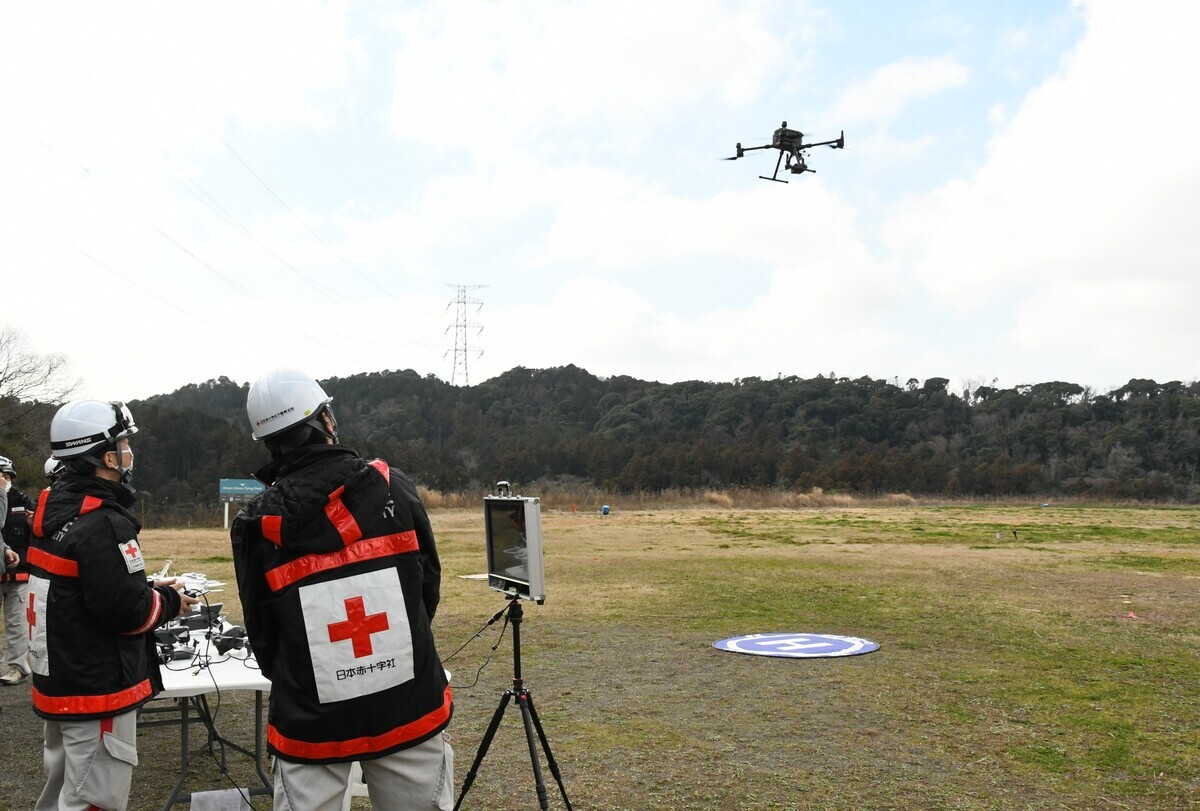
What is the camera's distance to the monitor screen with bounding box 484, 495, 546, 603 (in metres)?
4.81

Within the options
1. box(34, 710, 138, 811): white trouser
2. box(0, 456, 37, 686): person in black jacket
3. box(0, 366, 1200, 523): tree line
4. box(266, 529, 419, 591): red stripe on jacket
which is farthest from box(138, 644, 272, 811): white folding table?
box(0, 366, 1200, 523): tree line

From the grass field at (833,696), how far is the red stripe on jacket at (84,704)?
2127 mm

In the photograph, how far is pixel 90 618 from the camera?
3.75m

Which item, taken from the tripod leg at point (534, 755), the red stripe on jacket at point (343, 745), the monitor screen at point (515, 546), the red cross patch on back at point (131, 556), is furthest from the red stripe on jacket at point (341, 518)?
the tripod leg at point (534, 755)

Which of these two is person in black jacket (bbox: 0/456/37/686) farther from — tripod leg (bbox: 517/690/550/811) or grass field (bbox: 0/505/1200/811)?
tripod leg (bbox: 517/690/550/811)

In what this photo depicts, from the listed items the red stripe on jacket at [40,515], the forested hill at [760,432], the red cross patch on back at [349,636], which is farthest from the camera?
the forested hill at [760,432]

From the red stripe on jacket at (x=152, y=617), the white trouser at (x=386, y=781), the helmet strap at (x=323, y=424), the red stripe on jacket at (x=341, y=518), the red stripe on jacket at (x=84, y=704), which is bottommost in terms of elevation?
the white trouser at (x=386, y=781)

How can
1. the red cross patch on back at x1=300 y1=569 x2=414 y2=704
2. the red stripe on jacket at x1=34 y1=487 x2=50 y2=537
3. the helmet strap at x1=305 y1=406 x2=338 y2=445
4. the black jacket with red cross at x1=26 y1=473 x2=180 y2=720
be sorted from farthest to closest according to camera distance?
the red stripe on jacket at x1=34 y1=487 x2=50 y2=537, the black jacket with red cross at x1=26 y1=473 x2=180 y2=720, the helmet strap at x1=305 y1=406 x2=338 y2=445, the red cross patch on back at x1=300 y1=569 x2=414 y2=704

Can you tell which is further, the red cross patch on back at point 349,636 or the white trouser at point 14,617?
the white trouser at point 14,617

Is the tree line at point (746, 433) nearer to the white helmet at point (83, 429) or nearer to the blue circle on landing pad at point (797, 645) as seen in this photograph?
the blue circle on landing pad at point (797, 645)

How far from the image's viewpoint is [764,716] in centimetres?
756

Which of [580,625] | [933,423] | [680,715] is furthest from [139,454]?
[933,423]

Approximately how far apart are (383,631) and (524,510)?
1995 millimetres

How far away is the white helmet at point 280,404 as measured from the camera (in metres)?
2.98
